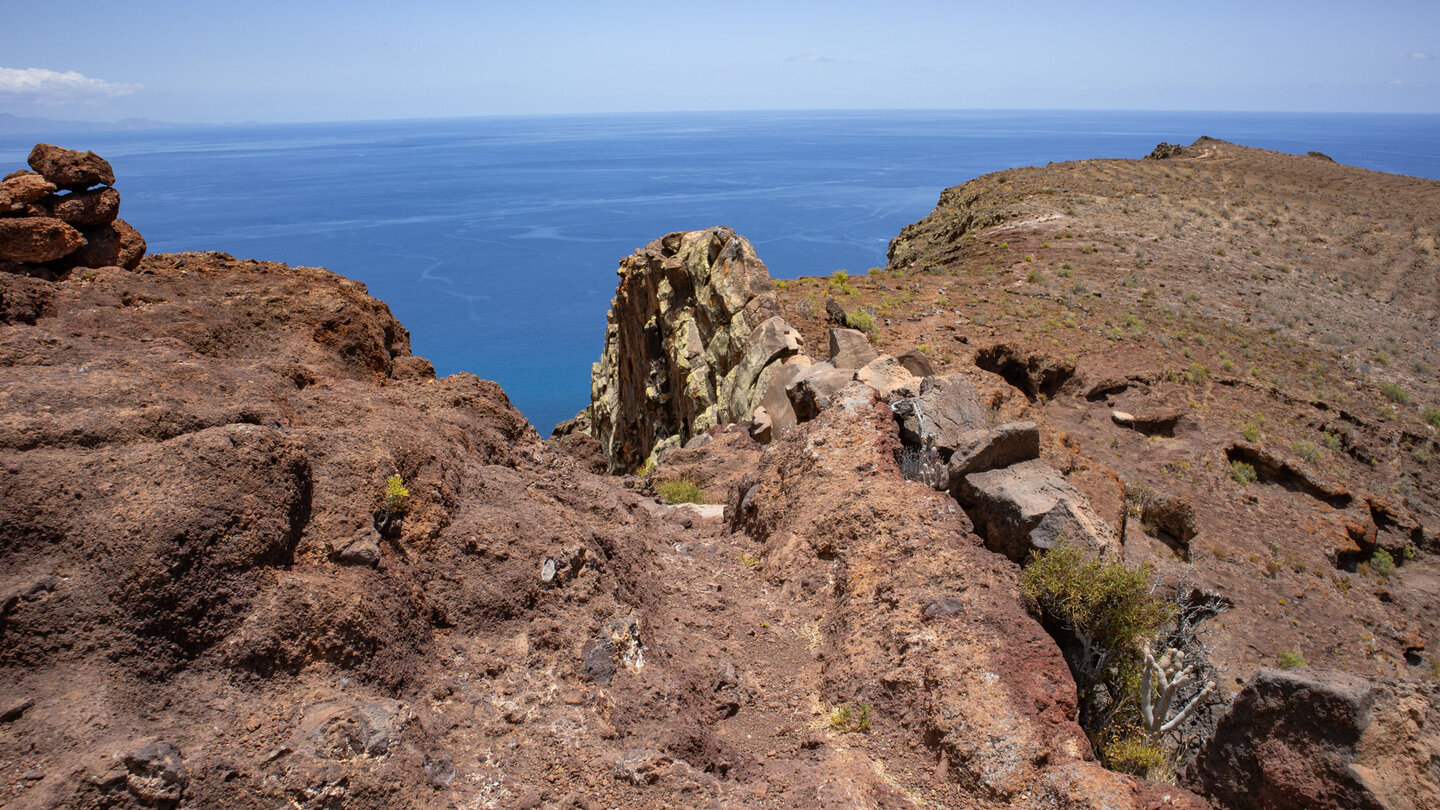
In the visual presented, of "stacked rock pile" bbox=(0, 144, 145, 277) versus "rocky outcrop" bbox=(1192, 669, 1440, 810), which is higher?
"stacked rock pile" bbox=(0, 144, 145, 277)

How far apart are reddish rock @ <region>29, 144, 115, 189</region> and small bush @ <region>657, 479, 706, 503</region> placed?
866 cm

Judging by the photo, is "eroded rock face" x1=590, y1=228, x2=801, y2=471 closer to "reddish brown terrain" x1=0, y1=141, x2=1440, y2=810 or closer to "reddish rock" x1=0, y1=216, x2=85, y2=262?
A: "reddish brown terrain" x1=0, y1=141, x2=1440, y2=810

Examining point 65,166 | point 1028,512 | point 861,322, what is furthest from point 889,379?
point 65,166

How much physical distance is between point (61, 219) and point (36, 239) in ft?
1.60

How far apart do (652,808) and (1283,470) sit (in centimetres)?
1977

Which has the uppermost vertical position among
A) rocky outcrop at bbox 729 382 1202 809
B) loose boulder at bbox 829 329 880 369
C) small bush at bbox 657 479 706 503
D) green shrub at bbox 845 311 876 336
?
loose boulder at bbox 829 329 880 369

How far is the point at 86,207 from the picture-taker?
9734 millimetres

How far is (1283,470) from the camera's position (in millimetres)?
18594

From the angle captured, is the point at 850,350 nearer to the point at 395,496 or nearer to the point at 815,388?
the point at 815,388

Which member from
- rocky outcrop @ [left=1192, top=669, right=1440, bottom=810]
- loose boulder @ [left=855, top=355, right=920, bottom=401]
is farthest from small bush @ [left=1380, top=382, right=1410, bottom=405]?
rocky outcrop @ [left=1192, top=669, right=1440, bottom=810]

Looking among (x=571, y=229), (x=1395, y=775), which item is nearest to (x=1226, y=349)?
(x=1395, y=775)

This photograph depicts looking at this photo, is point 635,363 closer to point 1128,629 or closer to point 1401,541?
point 1128,629

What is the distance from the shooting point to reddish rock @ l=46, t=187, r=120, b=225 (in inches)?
375

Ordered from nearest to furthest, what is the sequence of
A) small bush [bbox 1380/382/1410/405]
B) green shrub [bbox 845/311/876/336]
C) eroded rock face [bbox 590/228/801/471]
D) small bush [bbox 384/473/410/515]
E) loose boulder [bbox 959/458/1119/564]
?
small bush [bbox 384/473/410/515] < loose boulder [bbox 959/458/1119/564] < eroded rock face [bbox 590/228/801/471] < green shrub [bbox 845/311/876/336] < small bush [bbox 1380/382/1410/405]
